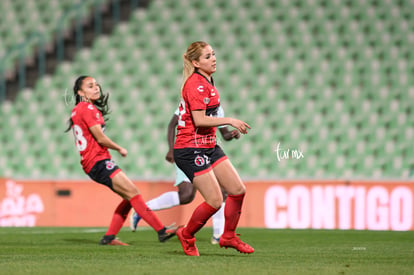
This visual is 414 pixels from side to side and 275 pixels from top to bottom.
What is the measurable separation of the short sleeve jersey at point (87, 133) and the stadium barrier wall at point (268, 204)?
11.5ft

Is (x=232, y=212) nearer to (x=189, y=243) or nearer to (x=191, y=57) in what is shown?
(x=189, y=243)

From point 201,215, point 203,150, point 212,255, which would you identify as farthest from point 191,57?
point 212,255

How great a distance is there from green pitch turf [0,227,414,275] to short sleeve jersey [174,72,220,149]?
0.85 metres

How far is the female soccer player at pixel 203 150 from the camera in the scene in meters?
5.17

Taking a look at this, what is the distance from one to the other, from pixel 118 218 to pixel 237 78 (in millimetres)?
6474

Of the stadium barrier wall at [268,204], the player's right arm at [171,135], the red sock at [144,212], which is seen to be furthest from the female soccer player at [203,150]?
the stadium barrier wall at [268,204]

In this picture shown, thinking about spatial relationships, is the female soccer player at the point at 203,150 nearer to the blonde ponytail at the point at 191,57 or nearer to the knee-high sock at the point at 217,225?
the blonde ponytail at the point at 191,57

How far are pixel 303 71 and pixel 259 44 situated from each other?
3.29 ft

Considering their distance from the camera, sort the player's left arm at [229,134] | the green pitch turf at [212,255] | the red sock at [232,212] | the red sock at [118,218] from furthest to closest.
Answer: the red sock at [118,218], the player's left arm at [229,134], the red sock at [232,212], the green pitch turf at [212,255]

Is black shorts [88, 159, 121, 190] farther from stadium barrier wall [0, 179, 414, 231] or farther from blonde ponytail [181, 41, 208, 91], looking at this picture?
stadium barrier wall [0, 179, 414, 231]

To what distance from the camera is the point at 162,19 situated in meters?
13.7

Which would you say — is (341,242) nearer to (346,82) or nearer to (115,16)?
(346,82)

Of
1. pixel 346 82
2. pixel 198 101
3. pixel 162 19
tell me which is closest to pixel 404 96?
pixel 346 82

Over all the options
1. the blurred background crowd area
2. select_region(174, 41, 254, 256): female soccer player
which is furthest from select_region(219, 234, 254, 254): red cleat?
the blurred background crowd area
